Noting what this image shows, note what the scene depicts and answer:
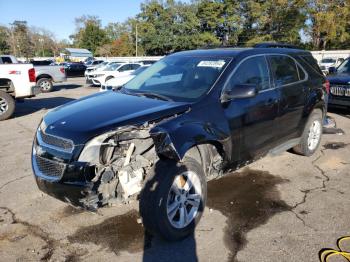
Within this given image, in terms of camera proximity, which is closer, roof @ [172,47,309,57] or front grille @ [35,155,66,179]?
front grille @ [35,155,66,179]

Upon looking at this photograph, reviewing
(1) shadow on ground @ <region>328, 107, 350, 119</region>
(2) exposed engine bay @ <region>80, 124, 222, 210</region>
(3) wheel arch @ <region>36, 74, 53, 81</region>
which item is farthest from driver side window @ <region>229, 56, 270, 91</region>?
(3) wheel arch @ <region>36, 74, 53, 81</region>

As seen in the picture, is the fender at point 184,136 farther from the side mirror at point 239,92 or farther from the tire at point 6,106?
the tire at point 6,106

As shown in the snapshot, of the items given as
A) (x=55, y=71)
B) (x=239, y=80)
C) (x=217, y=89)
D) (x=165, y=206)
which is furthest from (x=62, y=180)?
(x=55, y=71)

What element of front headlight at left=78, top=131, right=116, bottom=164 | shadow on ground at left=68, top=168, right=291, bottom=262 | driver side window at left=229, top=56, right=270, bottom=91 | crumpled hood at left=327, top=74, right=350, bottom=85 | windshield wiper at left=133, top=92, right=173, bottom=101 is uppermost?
driver side window at left=229, top=56, right=270, bottom=91

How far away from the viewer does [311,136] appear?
239 inches

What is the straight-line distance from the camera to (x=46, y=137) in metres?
3.62

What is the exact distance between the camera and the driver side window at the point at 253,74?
A: 14.0 ft

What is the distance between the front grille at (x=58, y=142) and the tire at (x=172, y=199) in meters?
0.81

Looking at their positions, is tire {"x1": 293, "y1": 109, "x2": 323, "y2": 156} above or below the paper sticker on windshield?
below

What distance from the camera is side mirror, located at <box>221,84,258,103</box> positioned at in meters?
3.86

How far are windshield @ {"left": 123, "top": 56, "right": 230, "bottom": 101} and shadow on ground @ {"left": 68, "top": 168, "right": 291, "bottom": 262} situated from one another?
56.4 inches

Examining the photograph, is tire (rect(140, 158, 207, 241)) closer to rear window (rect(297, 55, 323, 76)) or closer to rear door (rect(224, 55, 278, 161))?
rear door (rect(224, 55, 278, 161))

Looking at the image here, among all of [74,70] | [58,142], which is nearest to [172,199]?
[58,142]

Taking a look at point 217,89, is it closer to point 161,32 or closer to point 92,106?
point 92,106
